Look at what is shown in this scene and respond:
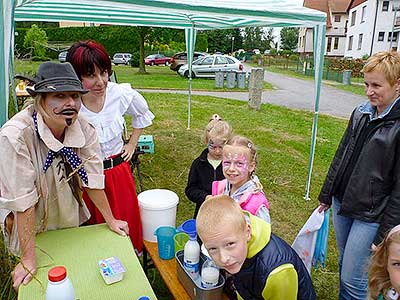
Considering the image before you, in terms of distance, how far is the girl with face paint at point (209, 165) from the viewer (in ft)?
8.70

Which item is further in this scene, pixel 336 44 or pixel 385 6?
pixel 336 44

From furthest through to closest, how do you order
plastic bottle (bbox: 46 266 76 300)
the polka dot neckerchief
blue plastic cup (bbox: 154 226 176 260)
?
blue plastic cup (bbox: 154 226 176 260)
the polka dot neckerchief
plastic bottle (bbox: 46 266 76 300)

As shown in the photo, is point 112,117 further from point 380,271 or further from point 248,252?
point 380,271

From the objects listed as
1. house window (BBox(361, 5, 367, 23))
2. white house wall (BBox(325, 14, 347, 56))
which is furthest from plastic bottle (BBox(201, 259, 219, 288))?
white house wall (BBox(325, 14, 347, 56))

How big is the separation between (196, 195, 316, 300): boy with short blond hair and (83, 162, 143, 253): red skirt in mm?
1111

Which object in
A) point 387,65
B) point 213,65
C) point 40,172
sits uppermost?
point 213,65

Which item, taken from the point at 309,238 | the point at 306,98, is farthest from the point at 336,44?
the point at 309,238

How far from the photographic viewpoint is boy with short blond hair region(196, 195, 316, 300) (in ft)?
4.57

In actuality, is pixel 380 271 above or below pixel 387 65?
below

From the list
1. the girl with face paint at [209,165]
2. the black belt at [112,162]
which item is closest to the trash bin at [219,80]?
the girl with face paint at [209,165]

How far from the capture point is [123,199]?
2.48 meters

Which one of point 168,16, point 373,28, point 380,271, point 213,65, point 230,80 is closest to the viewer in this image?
point 380,271

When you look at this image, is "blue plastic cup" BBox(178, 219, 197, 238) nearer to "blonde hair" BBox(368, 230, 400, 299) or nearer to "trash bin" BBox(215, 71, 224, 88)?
"blonde hair" BBox(368, 230, 400, 299)

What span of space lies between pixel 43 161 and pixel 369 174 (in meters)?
1.75
